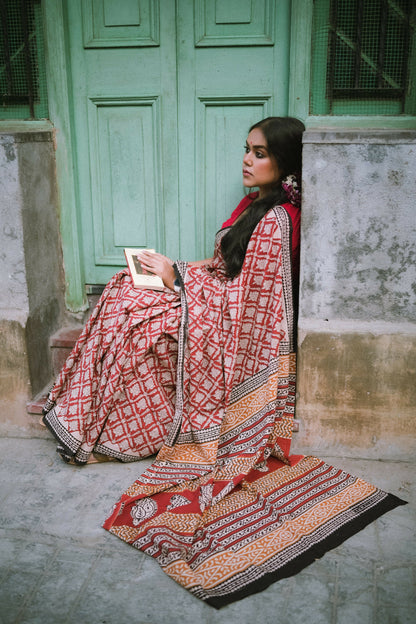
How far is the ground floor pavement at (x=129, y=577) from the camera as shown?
2012mm

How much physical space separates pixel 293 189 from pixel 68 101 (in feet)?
4.47

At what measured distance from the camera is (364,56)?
9.67 ft

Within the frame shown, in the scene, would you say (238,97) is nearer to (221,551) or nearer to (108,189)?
(108,189)

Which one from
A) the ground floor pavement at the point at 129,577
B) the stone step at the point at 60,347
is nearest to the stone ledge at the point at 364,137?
the ground floor pavement at the point at 129,577

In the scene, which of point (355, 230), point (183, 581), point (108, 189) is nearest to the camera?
point (183, 581)

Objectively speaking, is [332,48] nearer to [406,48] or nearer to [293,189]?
[406,48]

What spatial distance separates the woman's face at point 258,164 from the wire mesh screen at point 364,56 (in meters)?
0.42

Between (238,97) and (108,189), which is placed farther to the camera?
(108,189)

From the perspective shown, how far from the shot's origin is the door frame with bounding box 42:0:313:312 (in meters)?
2.97

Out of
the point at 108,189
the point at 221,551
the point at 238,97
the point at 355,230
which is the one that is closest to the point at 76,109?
the point at 108,189

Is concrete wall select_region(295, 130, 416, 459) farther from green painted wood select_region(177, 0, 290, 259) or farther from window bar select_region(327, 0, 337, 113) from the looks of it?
green painted wood select_region(177, 0, 290, 259)

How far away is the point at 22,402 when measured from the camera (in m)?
3.18

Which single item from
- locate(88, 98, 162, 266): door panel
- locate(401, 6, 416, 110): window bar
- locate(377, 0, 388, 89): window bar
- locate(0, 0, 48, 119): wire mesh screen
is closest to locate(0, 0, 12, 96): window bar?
locate(0, 0, 48, 119): wire mesh screen

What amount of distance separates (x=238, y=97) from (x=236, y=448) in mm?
1824
